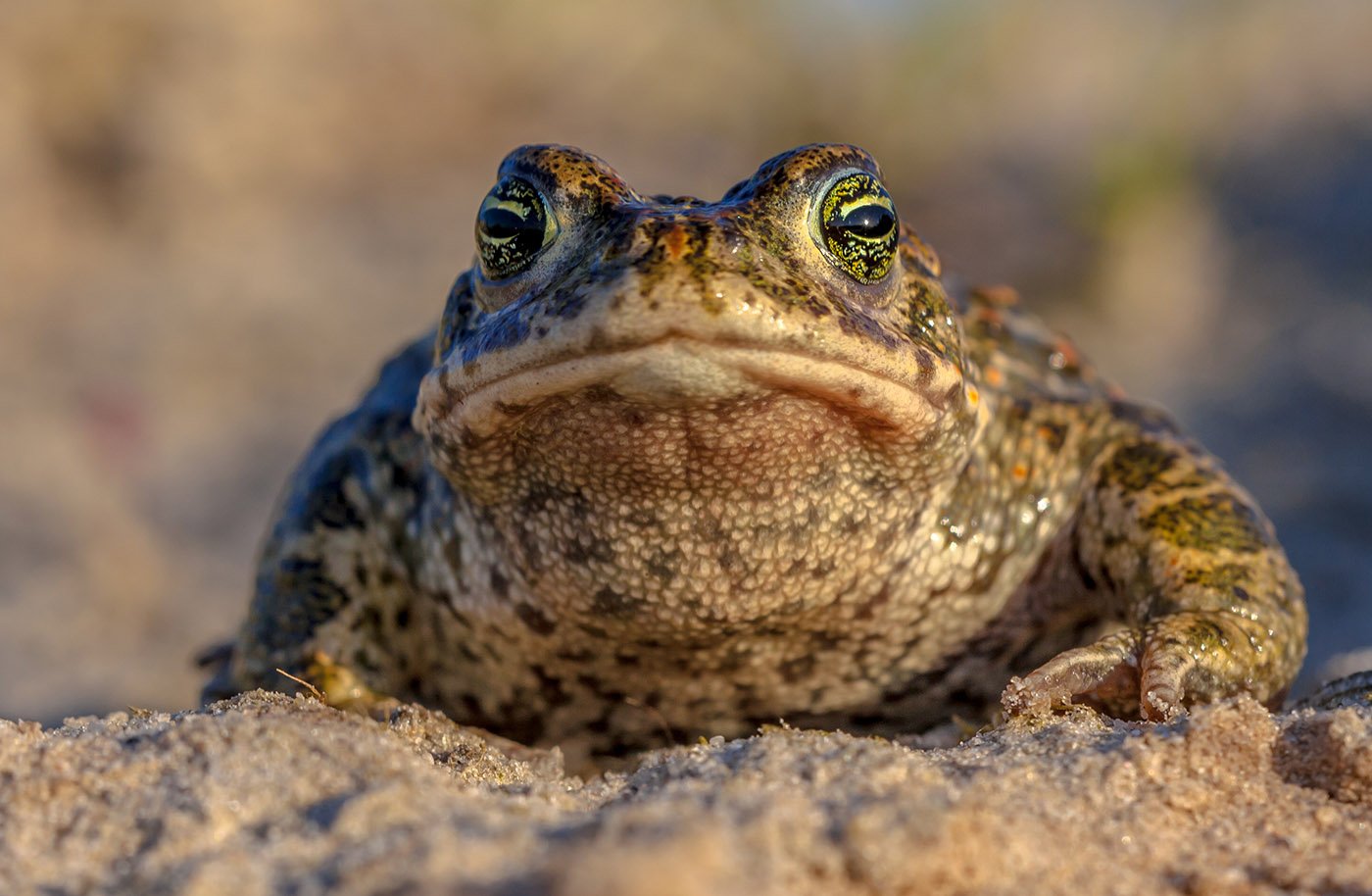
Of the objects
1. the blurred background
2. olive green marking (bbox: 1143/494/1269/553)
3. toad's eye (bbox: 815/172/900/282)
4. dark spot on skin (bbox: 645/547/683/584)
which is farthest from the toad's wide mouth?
the blurred background

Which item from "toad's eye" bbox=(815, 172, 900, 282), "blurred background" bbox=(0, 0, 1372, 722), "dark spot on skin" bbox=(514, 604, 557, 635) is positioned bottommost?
"dark spot on skin" bbox=(514, 604, 557, 635)

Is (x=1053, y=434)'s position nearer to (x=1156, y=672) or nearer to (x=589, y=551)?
(x=1156, y=672)

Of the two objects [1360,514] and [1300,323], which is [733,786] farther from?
[1300,323]

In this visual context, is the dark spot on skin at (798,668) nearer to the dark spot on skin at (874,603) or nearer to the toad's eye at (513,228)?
the dark spot on skin at (874,603)

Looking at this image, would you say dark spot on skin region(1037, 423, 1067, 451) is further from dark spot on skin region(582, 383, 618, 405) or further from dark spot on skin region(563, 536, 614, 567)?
dark spot on skin region(582, 383, 618, 405)

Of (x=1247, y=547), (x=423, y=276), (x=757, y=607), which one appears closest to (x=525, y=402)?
(x=757, y=607)

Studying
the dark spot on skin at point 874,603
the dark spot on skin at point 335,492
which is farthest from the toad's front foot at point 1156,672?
the dark spot on skin at point 335,492

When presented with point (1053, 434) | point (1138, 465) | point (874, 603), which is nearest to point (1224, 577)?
point (1138, 465)
